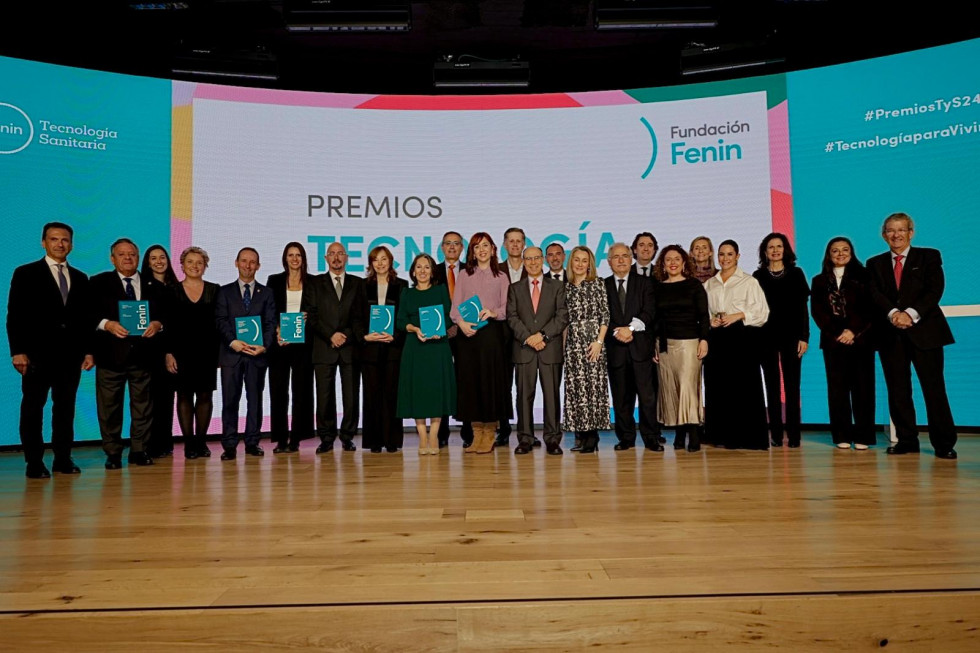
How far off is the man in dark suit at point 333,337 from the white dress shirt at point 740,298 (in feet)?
8.29

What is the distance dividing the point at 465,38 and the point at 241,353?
3.98 metres

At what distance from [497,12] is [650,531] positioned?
539 cm

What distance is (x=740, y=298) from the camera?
4668 mm

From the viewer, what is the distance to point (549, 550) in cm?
202

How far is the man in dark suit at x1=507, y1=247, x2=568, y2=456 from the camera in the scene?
452 centimetres

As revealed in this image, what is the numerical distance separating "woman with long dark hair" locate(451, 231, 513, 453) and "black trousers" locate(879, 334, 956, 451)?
2.51m

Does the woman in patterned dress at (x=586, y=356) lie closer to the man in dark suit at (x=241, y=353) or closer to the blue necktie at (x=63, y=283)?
the man in dark suit at (x=241, y=353)

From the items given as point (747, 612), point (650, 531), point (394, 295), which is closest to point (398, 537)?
point (650, 531)

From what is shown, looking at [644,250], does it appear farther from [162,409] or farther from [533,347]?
[162,409]

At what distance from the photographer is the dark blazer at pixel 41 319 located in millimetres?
3850

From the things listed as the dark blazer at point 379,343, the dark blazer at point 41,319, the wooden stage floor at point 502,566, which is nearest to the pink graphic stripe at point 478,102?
the dark blazer at point 379,343

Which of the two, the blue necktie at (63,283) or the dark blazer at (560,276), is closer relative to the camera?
the blue necktie at (63,283)

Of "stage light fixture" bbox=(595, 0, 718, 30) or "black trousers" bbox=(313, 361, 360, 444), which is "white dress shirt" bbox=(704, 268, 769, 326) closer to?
"stage light fixture" bbox=(595, 0, 718, 30)

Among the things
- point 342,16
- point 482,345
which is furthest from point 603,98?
point 482,345
